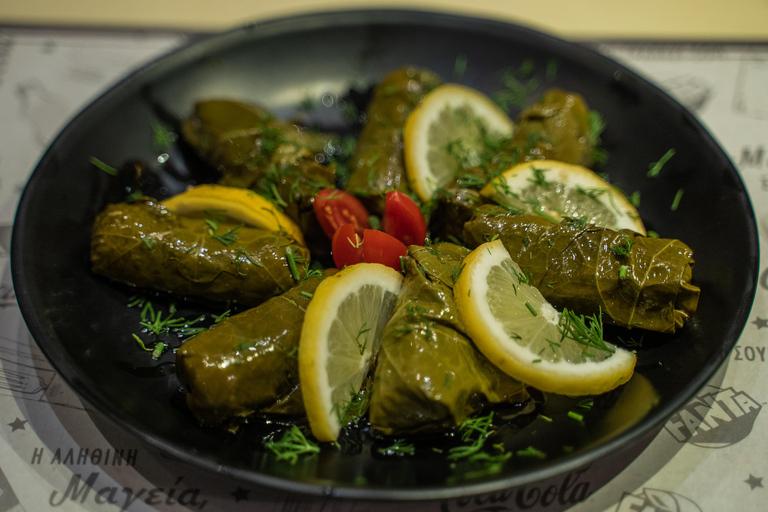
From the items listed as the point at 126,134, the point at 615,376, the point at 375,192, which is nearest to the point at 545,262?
the point at 615,376

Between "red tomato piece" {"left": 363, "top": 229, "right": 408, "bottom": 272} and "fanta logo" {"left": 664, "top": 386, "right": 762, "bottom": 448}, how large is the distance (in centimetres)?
157

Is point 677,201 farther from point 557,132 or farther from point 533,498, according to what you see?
point 533,498

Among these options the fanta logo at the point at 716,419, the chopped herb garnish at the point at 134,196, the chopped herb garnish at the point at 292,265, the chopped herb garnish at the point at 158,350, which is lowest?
the fanta logo at the point at 716,419

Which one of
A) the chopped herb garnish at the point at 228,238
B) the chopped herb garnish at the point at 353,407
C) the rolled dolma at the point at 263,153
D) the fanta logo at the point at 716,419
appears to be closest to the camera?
the chopped herb garnish at the point at 353,407

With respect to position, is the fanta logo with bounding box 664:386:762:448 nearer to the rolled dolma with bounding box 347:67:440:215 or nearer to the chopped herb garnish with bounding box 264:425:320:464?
the chopped herb garnish with bounding box 264:425:320:464

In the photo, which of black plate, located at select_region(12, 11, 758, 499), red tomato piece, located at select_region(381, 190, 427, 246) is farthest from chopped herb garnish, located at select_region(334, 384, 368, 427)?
red tomato piece, located at select_region(381, 190, 427, 246)

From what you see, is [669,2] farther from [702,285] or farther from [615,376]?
[615,376]

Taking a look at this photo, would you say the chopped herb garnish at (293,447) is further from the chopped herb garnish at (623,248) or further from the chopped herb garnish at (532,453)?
the chopped herb garnish at (623,248)

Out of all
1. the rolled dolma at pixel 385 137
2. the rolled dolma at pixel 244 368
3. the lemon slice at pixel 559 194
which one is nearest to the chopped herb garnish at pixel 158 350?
the rolled dolma at pixel 244 368

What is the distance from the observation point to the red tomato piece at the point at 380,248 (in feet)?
8.98

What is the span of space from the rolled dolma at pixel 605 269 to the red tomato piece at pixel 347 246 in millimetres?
664

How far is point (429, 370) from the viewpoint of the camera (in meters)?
2.24

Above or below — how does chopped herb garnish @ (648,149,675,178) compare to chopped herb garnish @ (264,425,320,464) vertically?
above

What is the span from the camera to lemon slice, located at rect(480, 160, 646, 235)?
2928 mm
